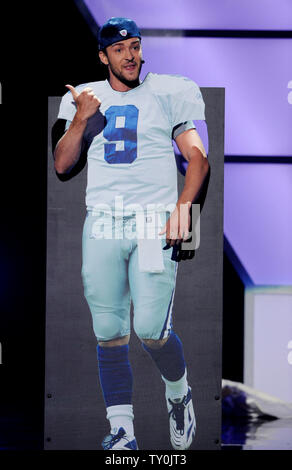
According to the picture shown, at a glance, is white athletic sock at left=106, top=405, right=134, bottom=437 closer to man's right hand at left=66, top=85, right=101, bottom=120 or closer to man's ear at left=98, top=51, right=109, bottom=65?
man's right hand at left=66, top=85, right=101, bottom=120

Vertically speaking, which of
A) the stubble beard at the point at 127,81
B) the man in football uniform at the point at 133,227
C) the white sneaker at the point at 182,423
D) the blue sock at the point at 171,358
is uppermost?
the stubble beard at the point at 127,81

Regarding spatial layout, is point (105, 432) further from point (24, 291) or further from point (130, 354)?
point (24, 291)

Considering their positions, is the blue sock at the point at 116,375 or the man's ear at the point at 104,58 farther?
the man's ear at the point at 104,58

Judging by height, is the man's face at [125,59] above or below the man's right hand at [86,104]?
above

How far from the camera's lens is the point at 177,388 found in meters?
3.12

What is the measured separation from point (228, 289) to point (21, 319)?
124 cm

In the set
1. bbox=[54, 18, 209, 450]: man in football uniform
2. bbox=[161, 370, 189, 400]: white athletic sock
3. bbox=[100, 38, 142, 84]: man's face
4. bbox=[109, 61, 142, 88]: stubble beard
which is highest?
bbox=[100, 38, 142, 84]: man's face

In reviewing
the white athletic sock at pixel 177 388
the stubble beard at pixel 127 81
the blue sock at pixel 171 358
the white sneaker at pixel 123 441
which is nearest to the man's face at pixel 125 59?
the stubble beard at pixel 127 81

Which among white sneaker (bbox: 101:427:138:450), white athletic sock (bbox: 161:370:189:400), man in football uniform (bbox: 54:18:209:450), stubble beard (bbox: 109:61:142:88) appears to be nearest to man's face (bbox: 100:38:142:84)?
stubble beard (bbox: 109:61:142:88)

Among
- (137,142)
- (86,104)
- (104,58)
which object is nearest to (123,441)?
(137,142)

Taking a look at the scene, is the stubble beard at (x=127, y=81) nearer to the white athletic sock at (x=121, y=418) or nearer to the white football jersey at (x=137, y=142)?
the white football jersey at (x=137, y=142)

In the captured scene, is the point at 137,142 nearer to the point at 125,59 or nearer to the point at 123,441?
the point at 125,59

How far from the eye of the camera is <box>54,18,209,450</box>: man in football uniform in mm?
3109

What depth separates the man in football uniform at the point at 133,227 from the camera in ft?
10.2
